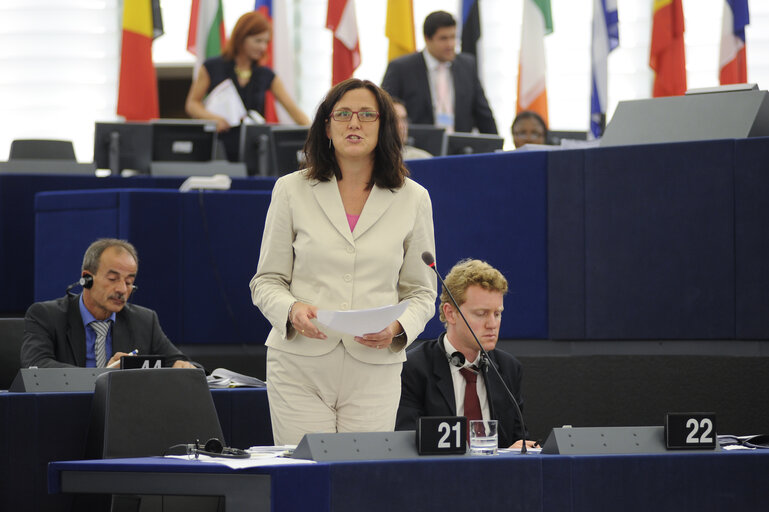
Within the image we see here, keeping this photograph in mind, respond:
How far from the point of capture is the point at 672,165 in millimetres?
4703

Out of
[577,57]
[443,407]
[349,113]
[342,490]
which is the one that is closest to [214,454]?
[342,490]

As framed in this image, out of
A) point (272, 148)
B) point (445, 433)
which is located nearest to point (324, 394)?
point (445, 433)

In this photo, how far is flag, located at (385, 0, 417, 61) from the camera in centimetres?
935

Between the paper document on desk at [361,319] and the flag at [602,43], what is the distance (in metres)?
6.74

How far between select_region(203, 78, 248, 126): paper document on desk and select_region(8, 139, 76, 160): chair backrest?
915 millimetres

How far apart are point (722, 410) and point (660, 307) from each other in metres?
0.45

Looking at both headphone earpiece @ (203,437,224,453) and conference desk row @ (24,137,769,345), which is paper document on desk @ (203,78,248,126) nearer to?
conference desk row @ (24,137,769,345)

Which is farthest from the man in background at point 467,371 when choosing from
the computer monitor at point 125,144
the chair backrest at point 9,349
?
the computer monitor at point 125,144

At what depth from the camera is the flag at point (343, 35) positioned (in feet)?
31.5

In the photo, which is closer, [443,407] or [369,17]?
[443,407]

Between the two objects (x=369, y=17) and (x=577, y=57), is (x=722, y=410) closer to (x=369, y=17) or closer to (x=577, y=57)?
(x=577, y=57)

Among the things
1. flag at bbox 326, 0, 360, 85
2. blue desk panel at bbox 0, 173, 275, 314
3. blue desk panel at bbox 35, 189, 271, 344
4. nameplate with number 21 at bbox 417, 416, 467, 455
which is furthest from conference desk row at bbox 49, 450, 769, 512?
flag at bbox 326, 0, 360, 85

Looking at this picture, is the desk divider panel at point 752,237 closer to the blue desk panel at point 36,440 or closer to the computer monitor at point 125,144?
the blue desk panel at point 36,440

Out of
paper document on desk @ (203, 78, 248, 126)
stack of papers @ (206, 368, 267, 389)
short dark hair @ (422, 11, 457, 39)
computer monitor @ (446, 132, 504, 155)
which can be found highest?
short dark hair @ (422, 11, 457, 39)
